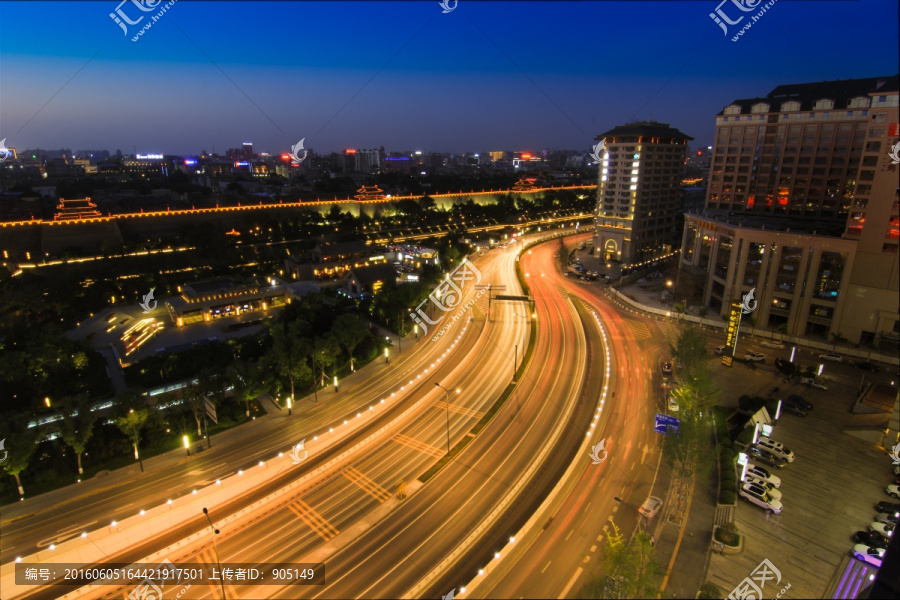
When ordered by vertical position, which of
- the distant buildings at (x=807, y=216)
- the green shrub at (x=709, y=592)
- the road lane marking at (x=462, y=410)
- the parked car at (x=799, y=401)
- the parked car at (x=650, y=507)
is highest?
the distant buildings at (x=807, y=216)

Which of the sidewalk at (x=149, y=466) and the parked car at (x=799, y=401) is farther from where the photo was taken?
the parked car at (x=799, y=401)

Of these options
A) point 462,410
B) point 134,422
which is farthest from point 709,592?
point 134,422

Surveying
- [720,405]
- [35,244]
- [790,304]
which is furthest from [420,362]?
[35,244]

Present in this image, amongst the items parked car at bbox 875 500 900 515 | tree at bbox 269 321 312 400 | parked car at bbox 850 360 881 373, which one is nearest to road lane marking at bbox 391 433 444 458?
tree at bbox 269 321 312 400

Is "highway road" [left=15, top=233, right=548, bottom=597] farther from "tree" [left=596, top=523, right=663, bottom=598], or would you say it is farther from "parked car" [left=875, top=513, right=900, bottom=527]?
"parked car" [left=875, top=513, right=900, bottom=527]

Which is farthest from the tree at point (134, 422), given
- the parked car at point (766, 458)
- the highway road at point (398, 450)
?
the parked car at point (766, 458)

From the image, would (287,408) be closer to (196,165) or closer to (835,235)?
(835,235)

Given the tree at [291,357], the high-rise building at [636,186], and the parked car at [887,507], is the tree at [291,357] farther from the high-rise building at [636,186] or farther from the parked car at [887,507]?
the high-rise building at [636,186]
